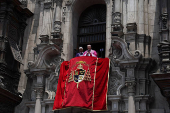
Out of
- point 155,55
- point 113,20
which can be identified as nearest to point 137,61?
point 155,55

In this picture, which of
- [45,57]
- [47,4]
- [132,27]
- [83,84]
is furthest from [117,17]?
[47,4]

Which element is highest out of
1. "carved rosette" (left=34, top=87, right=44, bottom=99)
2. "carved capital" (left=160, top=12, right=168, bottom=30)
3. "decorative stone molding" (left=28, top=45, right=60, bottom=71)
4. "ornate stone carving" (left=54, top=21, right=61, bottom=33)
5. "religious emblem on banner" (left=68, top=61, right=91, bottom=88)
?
"ornate stone carving" (left=54, top=21, right=61, bottom=33)

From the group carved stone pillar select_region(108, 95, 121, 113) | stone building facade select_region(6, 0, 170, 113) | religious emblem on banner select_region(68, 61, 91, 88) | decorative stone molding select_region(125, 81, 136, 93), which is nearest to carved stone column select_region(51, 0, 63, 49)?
stone building facade select_region(6, 0, 170, 113)

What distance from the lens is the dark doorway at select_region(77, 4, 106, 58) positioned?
20797mm

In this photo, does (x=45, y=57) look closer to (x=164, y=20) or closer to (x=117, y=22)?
(x=117, y=22)

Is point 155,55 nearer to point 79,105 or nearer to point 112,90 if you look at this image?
point 112,90

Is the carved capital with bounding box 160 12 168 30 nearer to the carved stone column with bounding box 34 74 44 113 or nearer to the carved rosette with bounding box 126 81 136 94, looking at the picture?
the carved rosette with bounding box 126 81 136 94

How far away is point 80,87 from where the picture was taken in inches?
677

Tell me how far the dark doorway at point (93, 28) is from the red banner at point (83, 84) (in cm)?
242

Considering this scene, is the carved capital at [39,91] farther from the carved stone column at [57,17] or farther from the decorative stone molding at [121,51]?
the decorative stone molding at [121,51]

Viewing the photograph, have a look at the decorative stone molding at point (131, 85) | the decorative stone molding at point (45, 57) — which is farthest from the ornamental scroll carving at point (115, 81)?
the decorative stone molding at point (45, 57)

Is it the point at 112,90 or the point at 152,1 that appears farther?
the point at 152,1

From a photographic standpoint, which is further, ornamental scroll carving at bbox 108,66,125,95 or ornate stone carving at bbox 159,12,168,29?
ornamental scroll carving at bbox 108,66,125,95

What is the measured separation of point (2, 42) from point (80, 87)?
5622 mm
